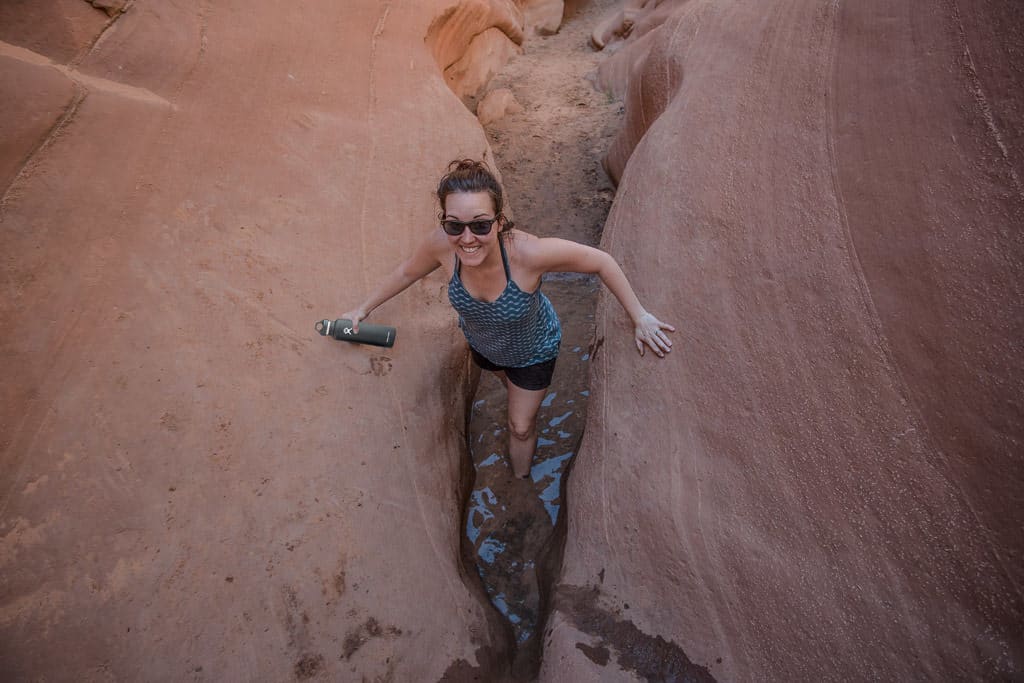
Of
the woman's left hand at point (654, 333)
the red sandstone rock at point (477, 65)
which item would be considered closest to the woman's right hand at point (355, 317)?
the woman's left hand at point (654, 333)

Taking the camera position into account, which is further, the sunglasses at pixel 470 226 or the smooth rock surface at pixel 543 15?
the smooth rock surface at pixel 543 15

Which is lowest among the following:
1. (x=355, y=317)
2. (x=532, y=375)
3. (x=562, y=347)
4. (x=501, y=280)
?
(x=562, y=347)

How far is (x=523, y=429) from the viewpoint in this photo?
2689 millimetres

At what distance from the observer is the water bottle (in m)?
2.55

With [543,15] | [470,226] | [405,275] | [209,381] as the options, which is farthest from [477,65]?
[209,381]

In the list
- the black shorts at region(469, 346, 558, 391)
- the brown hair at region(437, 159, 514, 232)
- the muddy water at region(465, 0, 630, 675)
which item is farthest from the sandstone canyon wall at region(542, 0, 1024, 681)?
the brown hair at region(437, 159, 514, 232)

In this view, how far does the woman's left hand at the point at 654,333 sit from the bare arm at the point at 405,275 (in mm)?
895

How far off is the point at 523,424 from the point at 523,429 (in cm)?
3

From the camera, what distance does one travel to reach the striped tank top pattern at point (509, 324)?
2225 mm

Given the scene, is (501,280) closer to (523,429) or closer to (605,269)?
(605,269)

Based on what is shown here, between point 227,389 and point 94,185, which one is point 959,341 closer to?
point 227,389

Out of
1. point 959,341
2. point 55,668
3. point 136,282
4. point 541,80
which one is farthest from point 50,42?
point 541,80

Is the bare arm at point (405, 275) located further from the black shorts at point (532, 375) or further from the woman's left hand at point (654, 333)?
the woman's left hand at point (654, 333)

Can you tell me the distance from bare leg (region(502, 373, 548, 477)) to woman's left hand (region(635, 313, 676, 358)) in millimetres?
582
